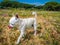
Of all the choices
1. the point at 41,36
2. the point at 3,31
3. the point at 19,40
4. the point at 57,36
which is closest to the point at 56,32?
the point at 57,36

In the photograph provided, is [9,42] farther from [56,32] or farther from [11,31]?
[56,32]

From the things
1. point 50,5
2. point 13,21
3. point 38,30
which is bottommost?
point 38,30

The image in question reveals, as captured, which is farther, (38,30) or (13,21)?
(38,30)

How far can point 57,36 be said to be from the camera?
278 centimetres

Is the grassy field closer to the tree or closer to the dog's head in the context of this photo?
the tree

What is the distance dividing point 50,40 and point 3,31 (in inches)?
26.7

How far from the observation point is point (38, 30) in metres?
2.80

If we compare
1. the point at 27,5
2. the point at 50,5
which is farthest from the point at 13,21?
the point at 50,5

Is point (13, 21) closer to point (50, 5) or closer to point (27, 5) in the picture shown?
point (27, 5)

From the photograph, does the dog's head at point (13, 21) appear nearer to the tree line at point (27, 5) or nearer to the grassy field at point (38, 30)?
the grassy field at point (38, 30)

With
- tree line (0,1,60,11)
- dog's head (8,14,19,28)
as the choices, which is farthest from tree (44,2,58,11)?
dog's head (8,14,19,28)

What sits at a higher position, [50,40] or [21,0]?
[21,0]

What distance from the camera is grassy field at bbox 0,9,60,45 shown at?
106 inches

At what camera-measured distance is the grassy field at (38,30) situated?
2.70 meters
